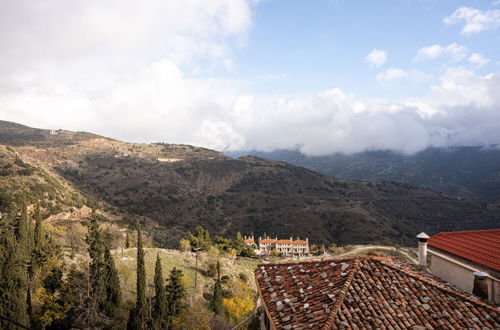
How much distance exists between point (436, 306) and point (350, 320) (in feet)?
8.77

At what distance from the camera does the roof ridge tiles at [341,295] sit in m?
6.39

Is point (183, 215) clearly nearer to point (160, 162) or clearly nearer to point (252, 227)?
point (252, 227)

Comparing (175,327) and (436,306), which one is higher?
(436,306)

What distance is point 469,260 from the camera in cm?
1043

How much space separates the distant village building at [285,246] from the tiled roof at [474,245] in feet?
277

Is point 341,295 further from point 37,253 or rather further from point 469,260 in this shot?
point 37,253

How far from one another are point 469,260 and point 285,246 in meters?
90.0

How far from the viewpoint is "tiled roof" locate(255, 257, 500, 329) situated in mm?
6836

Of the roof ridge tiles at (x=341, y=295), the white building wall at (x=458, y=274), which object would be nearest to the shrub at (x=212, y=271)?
the white building wall at (x=458, y=274)

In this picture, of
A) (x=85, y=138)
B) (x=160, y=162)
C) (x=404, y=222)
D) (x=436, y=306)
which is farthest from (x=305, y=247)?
(x=85, y=138)

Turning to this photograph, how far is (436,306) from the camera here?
750cm

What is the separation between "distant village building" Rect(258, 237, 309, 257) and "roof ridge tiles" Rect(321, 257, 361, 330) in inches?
3491

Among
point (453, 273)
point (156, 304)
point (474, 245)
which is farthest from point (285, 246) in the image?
point (474, 245)

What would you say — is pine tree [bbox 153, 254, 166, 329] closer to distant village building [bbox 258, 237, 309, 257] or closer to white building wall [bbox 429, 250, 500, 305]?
white building wall [bbox 429, 250, 500, 305]
